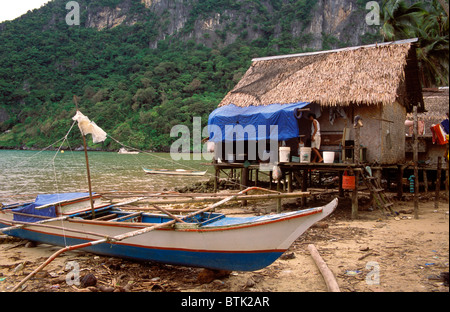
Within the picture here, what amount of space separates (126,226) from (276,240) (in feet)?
8.37

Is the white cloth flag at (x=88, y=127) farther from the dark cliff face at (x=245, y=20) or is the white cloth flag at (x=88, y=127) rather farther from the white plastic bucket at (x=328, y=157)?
the dark cliff face at (x=245, y=20)

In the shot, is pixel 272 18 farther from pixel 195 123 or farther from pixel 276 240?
pixel 276 240

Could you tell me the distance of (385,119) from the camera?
425 inches

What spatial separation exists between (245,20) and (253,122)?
9529cm

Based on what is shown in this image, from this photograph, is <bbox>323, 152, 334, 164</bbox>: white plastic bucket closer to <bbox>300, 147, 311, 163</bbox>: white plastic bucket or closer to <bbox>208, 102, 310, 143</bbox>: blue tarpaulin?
<bbox>300, 147, 311, 163</bbox>: white plastic bucket

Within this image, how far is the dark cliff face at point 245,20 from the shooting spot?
8275 cm

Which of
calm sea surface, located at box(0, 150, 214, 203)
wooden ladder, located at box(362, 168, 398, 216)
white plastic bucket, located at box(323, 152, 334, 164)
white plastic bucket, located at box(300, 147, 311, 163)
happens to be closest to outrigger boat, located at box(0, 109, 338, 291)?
calm sea surface, located at box(0, 150, 214, 203)

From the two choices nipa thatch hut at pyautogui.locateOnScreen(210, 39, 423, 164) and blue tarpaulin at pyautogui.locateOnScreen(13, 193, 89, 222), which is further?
nipa thatch hut at pyautogui.locateOnScreen(210, 39, 423, 164)

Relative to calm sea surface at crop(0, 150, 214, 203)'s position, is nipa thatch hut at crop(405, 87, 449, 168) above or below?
above

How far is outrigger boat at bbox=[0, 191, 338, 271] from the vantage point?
15.4 feet

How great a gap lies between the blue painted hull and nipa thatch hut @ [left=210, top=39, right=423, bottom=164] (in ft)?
19.5

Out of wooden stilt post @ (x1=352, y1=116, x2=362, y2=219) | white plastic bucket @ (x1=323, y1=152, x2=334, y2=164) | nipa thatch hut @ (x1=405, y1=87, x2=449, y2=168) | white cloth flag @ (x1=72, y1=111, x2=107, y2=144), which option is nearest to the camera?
white cloth flag @ (x1=72, y1=111, x2=107, y2=144)

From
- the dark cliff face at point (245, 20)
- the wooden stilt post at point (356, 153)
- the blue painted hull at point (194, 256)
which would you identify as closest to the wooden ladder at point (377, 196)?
the wooden stilt post at point (356, 153)

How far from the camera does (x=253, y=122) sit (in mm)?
10820
